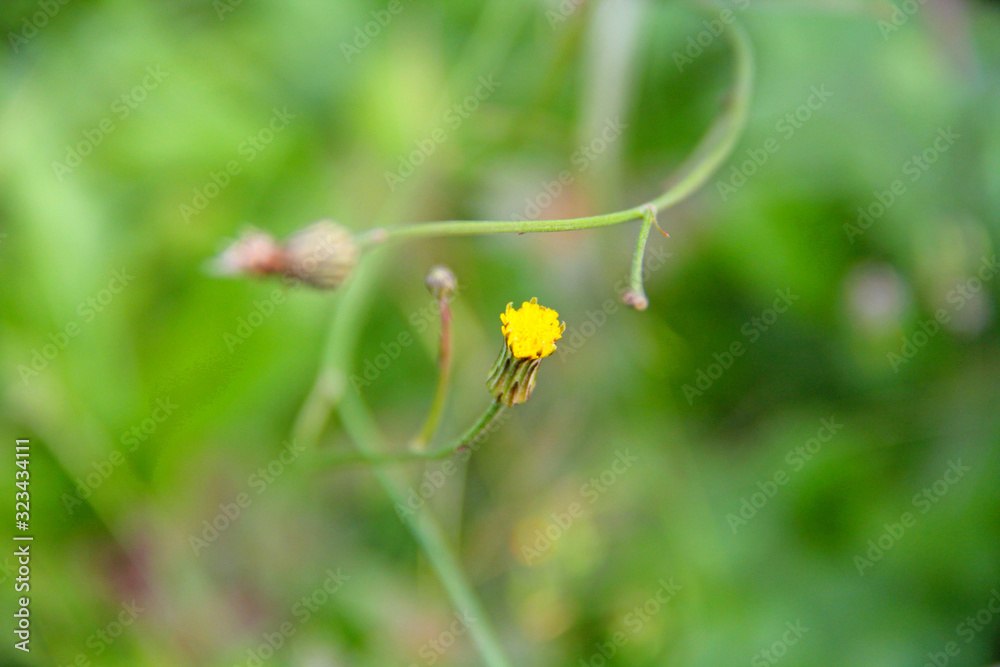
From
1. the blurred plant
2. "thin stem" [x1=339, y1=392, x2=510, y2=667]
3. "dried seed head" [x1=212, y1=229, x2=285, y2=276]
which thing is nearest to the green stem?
the blurred plant

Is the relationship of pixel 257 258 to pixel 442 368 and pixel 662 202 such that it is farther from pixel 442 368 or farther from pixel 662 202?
pixel 662 202

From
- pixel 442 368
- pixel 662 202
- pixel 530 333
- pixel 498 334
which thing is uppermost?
pixel 662 202

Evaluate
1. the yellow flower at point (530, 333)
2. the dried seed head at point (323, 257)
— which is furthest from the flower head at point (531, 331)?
the dried seed head at point (323, 257)

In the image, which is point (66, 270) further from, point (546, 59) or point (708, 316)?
point (708, 316)

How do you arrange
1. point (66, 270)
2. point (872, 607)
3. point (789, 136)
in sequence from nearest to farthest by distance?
point (66, 270) < point (872, 607) < point (789, 136)

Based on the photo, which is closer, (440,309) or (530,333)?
(530,333)

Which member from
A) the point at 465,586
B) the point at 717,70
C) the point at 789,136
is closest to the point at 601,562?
the point at 465,586

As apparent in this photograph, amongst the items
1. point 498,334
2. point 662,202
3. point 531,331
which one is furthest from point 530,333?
point 498,334
